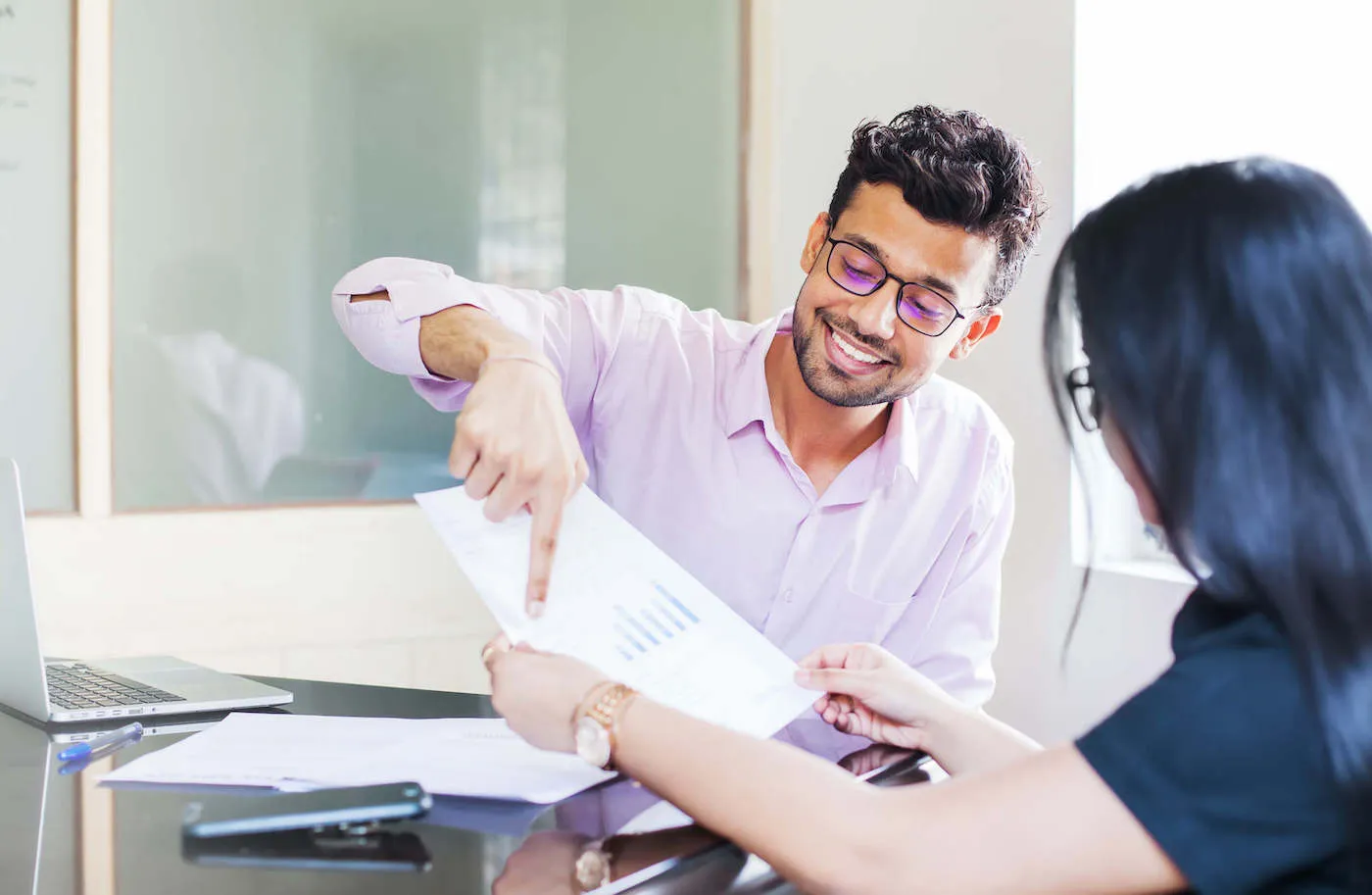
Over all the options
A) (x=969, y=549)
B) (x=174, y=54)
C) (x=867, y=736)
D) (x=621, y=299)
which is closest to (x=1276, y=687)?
(x=867, y=736)

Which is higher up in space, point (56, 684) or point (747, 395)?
point (747, 395)

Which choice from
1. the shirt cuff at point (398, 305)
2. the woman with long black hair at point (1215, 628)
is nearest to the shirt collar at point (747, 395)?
the shirt cuff at point (398, 305)

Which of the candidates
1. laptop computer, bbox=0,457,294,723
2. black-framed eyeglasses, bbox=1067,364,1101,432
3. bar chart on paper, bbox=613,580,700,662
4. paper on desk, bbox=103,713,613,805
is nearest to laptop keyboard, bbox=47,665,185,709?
laptop computer, bbox=0,457,294,723

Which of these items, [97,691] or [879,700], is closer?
[879,700]

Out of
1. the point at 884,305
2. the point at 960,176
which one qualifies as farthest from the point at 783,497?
the point at 960,176

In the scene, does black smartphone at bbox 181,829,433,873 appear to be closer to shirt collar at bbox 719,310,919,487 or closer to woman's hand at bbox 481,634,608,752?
woman's hand at bbox 481,634,608,752

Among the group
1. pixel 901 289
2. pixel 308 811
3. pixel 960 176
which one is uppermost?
pixel 960 176

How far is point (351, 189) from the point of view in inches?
109

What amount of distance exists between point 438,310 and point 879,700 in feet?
2.17

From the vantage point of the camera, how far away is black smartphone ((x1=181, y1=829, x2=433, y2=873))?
2.76 feet

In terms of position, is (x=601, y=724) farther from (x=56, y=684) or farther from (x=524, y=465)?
(x=56, y=684)

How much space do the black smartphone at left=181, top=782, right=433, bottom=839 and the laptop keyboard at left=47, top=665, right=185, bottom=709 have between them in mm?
485

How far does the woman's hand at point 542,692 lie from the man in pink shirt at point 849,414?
586mm

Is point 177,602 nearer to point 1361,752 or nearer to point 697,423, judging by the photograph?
point 697,423
